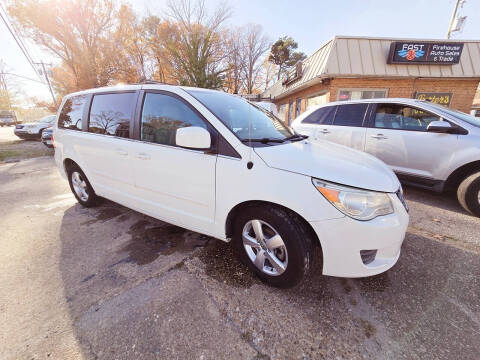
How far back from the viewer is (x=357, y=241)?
1.51 meters

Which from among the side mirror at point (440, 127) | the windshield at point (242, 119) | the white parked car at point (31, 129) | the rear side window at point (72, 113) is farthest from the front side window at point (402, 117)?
the white parked car at point (31, 129)

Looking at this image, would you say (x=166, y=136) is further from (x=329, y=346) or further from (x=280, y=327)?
(x=329, y=346)

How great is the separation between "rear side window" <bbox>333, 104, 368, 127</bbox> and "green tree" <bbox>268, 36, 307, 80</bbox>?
88.6 ft

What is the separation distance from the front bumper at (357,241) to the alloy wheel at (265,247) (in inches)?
13.4

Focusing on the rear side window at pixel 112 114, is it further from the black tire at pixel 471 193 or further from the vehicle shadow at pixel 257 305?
the black tire at pixel 471 193

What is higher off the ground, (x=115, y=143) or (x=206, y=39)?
(x=206, y=39)

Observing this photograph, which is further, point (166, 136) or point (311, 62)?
point (311, 62)

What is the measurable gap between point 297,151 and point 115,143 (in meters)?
2.13

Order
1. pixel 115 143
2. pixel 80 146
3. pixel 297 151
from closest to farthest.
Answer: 1. pixel 297 151
2. pixel 115 143
3. pixel 80 146

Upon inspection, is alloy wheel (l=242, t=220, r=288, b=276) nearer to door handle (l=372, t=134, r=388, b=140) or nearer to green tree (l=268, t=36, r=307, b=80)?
door handle (l=372, t=134, r=388, b=140)


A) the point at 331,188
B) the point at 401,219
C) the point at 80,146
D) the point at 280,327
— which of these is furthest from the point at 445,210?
the point at 80,146

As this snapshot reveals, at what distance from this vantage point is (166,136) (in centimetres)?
214

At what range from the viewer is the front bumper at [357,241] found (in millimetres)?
1497

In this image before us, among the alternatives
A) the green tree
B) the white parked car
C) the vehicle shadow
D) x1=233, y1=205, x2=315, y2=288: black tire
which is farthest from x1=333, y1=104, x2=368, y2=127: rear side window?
the green tree
